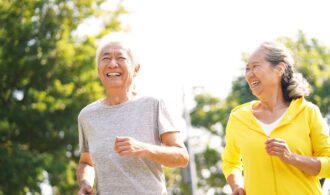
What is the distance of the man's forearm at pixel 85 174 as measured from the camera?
12.1ft

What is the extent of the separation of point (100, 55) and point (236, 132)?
3.02 ft

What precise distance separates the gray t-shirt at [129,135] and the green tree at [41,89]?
14681mm

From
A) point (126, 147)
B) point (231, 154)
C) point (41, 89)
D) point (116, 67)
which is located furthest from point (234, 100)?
point (126, 147)

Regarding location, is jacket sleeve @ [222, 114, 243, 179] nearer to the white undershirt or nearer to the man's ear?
the white undershirt

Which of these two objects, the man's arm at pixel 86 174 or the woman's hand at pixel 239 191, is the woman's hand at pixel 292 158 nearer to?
the woman's hand at pixel 239 191

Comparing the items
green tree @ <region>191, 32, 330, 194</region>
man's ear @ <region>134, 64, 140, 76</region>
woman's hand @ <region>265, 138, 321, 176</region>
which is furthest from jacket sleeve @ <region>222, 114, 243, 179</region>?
green tree @ <region>191, 32, 330, 194</region>

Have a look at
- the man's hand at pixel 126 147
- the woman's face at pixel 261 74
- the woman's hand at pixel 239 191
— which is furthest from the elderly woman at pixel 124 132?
the woman's face at pixel 261 74

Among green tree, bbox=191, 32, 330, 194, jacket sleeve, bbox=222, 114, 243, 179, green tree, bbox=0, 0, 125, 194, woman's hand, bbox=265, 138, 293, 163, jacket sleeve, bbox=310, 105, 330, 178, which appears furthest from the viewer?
green tree, bbox=191, 32, 330, 194

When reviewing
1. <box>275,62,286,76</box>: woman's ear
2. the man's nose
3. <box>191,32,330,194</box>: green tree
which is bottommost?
<box>191,32,330,194</box>: green tree

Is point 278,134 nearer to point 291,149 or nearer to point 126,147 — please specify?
point 291,149

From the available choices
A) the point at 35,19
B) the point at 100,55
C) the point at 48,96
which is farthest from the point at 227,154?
the point at 35,19

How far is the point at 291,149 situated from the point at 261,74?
459mm

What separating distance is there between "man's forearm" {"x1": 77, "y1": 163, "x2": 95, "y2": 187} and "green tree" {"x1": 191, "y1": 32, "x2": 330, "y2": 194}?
61.1 feet

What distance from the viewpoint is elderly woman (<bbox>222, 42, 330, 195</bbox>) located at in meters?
3.39
